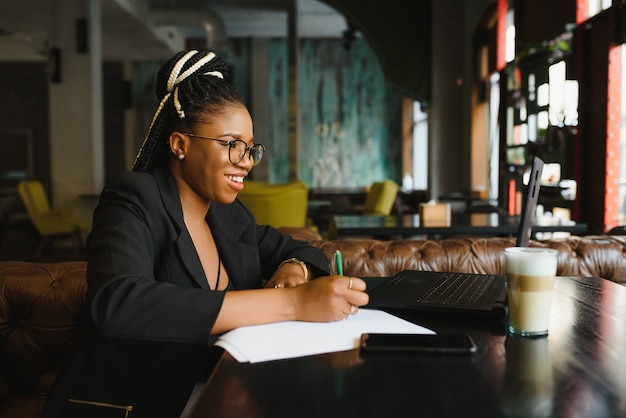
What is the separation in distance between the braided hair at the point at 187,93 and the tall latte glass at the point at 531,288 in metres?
0.68

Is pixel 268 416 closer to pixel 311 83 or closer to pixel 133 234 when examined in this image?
pixel 133 234

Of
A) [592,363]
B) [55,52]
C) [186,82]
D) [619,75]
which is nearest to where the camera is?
[592,363]

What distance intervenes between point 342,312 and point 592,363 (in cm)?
39

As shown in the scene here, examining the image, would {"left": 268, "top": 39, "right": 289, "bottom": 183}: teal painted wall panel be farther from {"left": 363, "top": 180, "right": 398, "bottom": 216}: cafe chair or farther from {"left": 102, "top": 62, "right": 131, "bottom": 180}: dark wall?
{"left": 363, "top": 180, "right": 398, "bottom": 216}: cafe chair

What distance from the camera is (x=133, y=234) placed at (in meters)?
1.08

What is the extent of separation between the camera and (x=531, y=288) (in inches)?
38.0

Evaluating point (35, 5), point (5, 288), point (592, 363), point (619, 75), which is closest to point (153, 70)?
point (35, 5)

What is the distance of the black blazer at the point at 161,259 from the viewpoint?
938 mm

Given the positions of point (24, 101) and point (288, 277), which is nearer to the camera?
point (288, 277)

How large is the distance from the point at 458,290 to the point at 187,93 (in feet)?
2.36

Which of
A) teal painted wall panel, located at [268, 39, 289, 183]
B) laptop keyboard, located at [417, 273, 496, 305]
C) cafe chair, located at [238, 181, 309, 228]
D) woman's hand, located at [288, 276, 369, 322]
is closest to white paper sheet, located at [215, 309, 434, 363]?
woman's hand, located at [288, 276, 369, 322]

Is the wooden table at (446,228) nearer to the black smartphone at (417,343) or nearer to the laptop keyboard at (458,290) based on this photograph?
the laptop keyboard at (458,290)

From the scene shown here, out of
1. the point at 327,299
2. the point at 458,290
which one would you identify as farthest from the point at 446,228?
the point at 327,299

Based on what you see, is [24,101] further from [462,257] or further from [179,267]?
[179,267]
